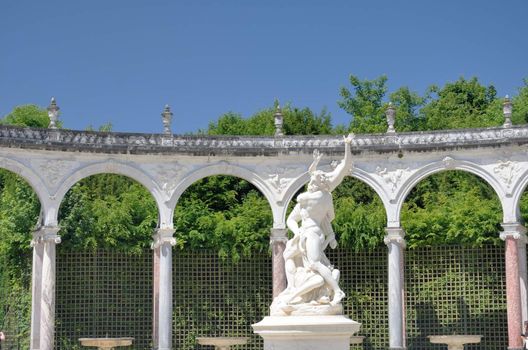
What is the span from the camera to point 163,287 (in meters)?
29.1

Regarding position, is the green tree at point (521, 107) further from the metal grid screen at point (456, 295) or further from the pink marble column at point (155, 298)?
the pink marble column at point (155, 298)

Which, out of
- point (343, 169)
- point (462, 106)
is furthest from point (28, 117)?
point (343, 169)

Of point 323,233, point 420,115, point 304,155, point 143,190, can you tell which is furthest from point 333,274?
point 420,115

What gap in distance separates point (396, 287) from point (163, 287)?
7.03 m

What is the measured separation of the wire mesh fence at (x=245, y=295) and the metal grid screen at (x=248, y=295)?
3 centimetres

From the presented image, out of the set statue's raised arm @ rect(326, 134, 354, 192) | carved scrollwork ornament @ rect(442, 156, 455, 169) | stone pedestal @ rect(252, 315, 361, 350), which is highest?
carved scrollwork ornament @ rect(442, 156, 455, 169)

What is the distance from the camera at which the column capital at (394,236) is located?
2950 cm

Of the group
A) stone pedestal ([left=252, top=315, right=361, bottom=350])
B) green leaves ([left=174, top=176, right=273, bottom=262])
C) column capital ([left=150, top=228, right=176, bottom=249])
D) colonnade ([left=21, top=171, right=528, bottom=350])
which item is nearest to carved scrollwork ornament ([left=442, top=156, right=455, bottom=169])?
colonnade ([left=21, top=171, right=528, bottom=350])

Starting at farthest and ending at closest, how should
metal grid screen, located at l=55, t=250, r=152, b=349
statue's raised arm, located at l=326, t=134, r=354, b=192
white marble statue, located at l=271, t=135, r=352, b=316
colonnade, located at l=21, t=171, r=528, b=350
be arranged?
metal grid screen, located at l=55, t=250, r=152, b=349
colonnade, located at l=21, t=171, r=528, b=350
statue's raised arm, located at l=326, t=134, r=354, b=192
white marble statue, located at l=271, t=135, r=352, b=316

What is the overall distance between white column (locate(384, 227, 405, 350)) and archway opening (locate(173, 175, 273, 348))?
4399 mm

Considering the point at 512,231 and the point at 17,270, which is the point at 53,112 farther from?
the point at 512,231

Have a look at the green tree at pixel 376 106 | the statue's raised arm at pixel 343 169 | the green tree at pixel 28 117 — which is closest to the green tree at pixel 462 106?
the green tree at pixel 376 106

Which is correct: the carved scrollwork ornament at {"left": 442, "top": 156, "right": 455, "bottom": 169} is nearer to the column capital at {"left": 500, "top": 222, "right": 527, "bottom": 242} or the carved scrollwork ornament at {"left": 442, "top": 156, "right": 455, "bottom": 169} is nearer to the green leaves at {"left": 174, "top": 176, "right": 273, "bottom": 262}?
the column capital at {"left": 500, "top": 222, "right": 527, "bottom": 242}

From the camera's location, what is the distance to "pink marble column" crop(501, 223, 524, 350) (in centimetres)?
2802
